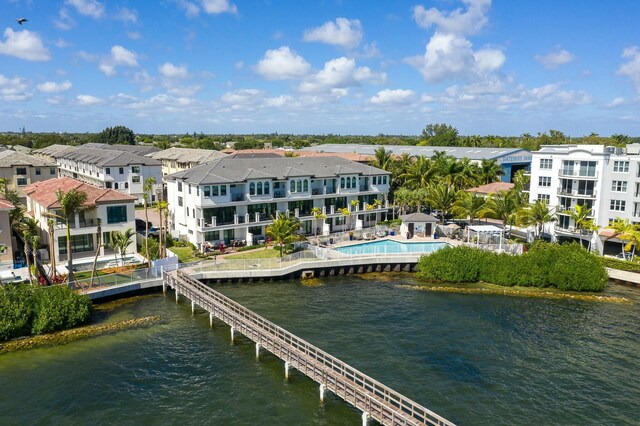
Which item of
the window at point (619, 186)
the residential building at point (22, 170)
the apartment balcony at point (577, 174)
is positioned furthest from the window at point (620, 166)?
the residential building at point (22, 170)

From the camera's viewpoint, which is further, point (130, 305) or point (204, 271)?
point (204, 271)

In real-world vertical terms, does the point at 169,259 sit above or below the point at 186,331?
above

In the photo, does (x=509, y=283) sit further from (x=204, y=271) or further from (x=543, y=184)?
(x=204, y=271)

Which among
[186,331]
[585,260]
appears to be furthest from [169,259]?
[585,260]

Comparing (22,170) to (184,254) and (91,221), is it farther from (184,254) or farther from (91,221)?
(184,254)

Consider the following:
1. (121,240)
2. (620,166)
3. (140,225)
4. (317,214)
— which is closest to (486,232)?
(620,166)
